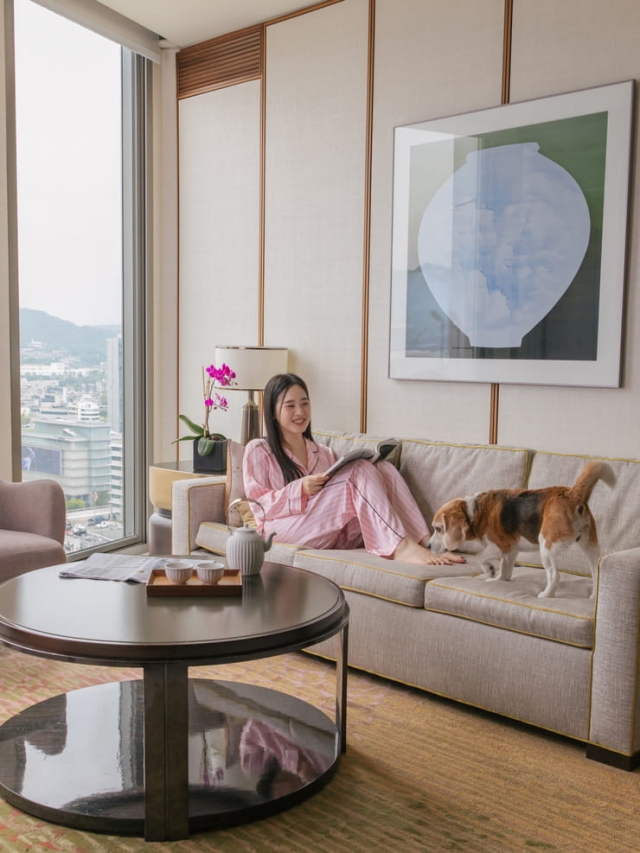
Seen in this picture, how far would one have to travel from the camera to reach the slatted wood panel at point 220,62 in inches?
169

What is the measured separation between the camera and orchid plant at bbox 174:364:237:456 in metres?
3.99

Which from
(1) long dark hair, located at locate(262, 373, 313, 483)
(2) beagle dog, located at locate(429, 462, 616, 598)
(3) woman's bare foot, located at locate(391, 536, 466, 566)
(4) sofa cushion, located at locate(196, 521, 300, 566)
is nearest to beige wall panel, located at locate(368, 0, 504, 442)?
(1) long dark hair, located at locate(262, 373, 313, 483)

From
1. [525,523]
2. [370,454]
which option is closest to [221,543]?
[370,454]

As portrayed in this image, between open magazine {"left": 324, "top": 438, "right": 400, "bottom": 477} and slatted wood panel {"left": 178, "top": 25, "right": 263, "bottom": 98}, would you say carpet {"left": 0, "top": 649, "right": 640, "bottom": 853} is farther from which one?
slatted wood panel {"left": 178, "top": 25, "right": 263, "bottom": 98}

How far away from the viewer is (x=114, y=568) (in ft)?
8.30

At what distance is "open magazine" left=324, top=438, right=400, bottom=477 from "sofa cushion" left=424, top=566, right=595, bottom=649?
0.67 meters

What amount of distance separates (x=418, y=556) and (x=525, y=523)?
0.48 m

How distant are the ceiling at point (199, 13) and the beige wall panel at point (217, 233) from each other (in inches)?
12.3

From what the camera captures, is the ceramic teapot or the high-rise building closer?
the ceramic teapot

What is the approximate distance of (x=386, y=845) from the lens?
1.85 meters

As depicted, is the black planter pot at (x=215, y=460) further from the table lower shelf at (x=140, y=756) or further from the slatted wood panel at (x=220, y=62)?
the slatted wood panel at (x=220, y=62)

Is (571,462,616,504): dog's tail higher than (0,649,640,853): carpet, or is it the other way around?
(571,462,616,504): dog's tail

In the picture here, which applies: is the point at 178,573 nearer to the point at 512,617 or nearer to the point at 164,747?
the point at 164,747

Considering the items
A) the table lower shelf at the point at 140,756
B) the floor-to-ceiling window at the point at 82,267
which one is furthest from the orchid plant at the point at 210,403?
the table lower shelf at the point at 140,756
